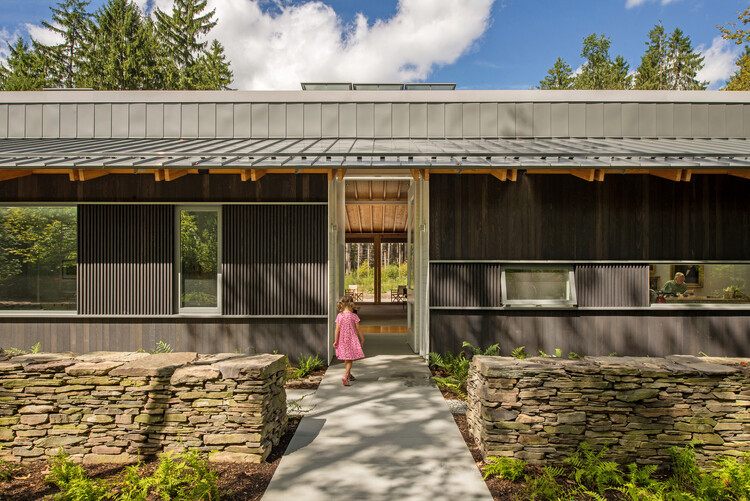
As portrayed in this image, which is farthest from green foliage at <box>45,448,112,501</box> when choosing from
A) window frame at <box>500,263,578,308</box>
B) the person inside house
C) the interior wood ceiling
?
the interior wood ceiling

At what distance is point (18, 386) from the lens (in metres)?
4.48

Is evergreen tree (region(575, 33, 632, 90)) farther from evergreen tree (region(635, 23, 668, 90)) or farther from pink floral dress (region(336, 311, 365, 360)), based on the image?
pink floral dress (region(336, 311, 365, 360))

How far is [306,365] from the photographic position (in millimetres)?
7520

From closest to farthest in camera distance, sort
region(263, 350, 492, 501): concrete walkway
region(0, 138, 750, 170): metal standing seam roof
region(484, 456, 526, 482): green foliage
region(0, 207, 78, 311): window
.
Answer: region(263, 350, 492, 501): concrete walkway, region(484, 456, 526, 482): green foliage, region(0, 138, 750, 170): metal standing seam roof, region(0, 207, 78, 311): window


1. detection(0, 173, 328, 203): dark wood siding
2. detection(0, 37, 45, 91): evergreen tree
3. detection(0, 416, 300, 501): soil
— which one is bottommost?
detection(0, 416, 300, 501): soil

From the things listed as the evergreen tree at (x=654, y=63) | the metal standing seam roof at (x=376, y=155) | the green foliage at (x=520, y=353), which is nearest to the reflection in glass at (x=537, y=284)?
the green foliage at (x=520, y=353)

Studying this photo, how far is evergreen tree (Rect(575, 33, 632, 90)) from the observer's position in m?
41.5

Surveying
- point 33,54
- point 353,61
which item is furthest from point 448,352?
point 353,61

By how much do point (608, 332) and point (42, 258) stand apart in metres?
9.85

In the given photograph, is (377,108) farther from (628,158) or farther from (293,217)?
(628,158)

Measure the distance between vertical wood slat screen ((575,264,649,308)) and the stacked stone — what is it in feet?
11.3

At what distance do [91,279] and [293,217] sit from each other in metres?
3.63

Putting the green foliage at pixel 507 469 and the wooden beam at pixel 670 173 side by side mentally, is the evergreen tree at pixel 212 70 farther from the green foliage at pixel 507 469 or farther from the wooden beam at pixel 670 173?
the green foliage at pixel 507 469

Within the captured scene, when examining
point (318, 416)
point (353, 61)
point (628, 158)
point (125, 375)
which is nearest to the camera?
point (125, 375)
